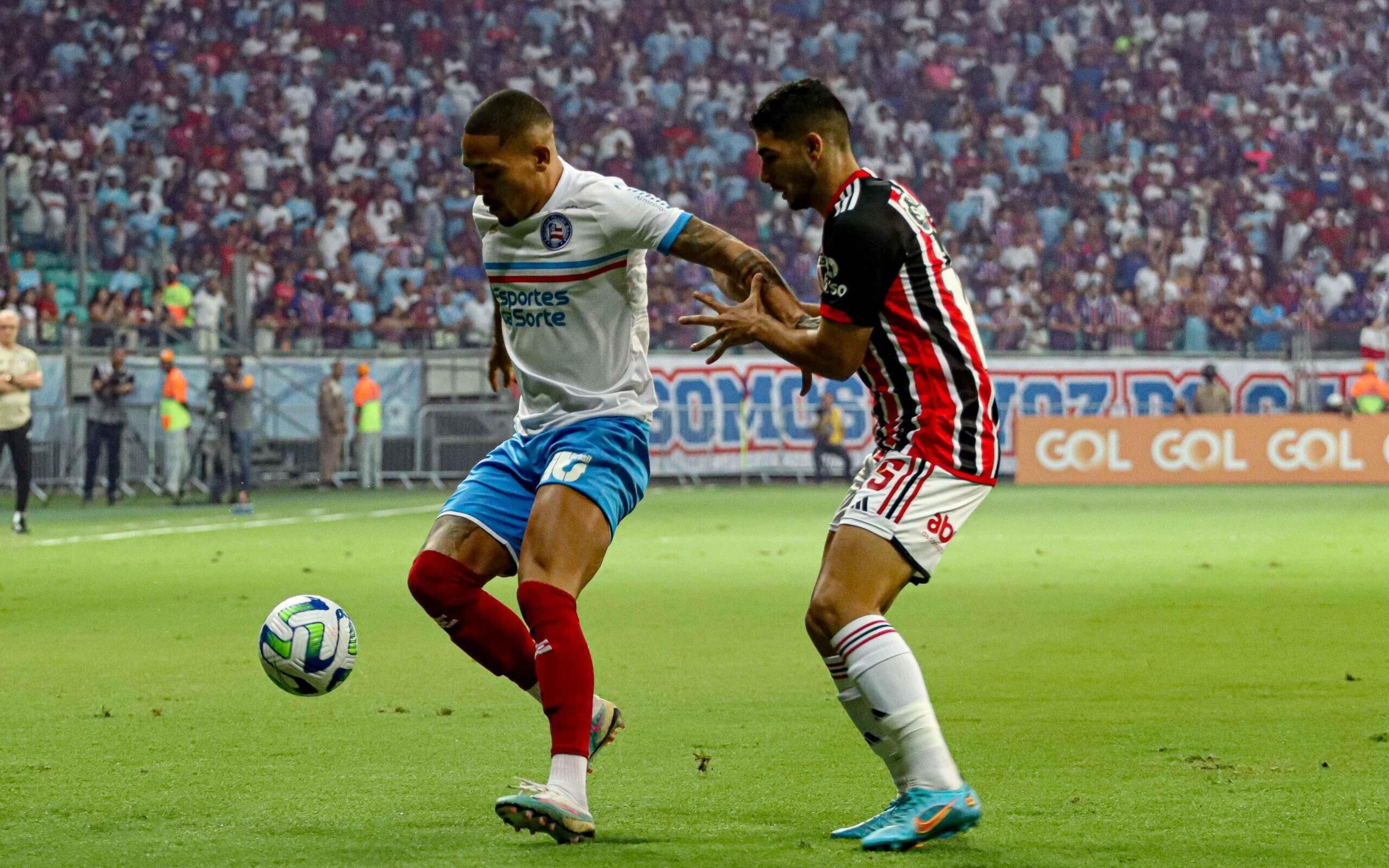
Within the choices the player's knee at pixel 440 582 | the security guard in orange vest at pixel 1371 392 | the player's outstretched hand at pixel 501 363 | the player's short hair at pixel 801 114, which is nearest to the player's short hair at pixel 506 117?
the player's short hair at pixel 801 114

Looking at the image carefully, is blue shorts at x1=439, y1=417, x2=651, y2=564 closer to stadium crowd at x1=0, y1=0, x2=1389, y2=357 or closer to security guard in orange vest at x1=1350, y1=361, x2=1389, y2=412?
stadium crowd at x1=0, y1=0, x2=1389, y2=357

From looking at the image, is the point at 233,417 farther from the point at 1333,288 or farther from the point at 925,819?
the point at 925,819

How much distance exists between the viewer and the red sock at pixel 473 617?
5.48 meters

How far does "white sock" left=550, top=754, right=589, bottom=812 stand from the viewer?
15.9 feet

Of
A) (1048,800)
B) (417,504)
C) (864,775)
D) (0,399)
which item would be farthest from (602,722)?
(417,504)

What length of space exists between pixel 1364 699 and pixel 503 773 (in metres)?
3.74

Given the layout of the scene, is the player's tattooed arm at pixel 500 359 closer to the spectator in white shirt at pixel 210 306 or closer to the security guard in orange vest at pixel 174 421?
the security guard in orange vest at pixel 174 421

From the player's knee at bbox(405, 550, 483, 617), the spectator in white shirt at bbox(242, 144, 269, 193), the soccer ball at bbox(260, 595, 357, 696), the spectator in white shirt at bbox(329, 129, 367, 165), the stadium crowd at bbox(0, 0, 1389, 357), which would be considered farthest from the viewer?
the spectator in white shirt at bbox(329, 129, 367, 165)

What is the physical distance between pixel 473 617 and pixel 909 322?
5.67ft

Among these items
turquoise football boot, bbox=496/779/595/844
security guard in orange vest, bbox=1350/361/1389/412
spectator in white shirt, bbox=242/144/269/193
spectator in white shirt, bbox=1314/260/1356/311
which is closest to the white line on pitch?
spectator in white shirt, bbox=242/144/269/193

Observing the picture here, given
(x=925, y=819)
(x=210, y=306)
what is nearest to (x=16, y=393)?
(x=210, y=306)

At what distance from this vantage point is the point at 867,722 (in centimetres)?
494

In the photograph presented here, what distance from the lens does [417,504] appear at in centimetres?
2430

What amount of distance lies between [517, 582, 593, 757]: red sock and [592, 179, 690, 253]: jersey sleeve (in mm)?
1116
